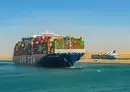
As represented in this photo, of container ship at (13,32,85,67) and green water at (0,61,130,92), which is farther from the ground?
container ship at (13,32,85,67)

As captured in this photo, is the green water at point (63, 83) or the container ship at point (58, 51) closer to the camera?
the green water at point (63, 83)

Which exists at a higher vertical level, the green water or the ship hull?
the ship hull

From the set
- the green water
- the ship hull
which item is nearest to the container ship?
the ship hull

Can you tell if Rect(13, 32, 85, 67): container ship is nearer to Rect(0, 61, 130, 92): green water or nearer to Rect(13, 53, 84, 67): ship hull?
Rect(13, 53, 84, 67): ship hull

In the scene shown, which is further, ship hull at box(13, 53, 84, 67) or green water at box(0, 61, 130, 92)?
ship hull at box(13, 53, 84, 67)

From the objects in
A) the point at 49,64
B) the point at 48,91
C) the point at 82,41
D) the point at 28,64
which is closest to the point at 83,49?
the point at 82,41

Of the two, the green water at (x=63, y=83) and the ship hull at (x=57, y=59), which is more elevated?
the ship hull at (x=57, y=59)

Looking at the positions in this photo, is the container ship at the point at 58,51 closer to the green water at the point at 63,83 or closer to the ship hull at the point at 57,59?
the ship hull at the point at 57,59

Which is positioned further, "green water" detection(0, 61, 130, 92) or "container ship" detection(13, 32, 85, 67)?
"container ship" detection(13, 32, 85, 67)

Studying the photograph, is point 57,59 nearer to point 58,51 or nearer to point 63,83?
point 58,51

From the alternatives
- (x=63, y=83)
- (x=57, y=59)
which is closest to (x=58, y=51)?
(x=57, y=59)

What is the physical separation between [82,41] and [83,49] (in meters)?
2.86

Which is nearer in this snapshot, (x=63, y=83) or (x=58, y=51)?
(x=63, y=83)

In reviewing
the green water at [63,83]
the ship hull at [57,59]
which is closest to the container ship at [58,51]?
the ship hull at [57,59]
